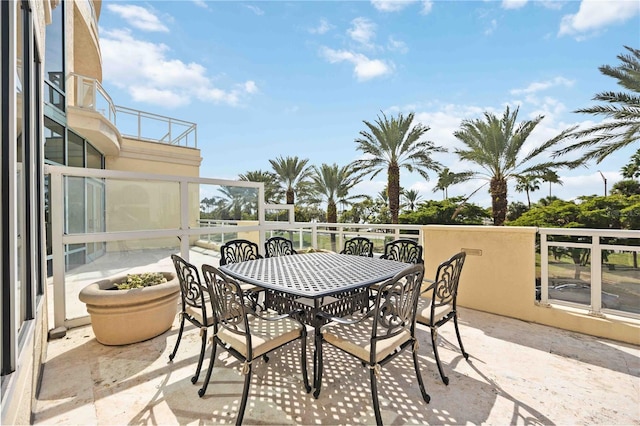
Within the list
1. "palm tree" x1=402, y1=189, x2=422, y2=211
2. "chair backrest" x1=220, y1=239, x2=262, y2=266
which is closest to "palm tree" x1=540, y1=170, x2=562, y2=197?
"chair backrest" x1=220, y1=239, x2=262, y2=266

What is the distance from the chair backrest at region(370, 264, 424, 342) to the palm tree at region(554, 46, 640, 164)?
915cm

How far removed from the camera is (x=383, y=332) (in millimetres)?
2092

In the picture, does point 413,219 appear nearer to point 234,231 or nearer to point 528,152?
point 528,152

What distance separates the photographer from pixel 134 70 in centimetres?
637

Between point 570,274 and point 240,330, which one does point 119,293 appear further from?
point 570,274

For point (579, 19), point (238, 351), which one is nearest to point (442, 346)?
point (238, 351)

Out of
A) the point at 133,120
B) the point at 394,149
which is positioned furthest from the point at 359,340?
the point at 133,120

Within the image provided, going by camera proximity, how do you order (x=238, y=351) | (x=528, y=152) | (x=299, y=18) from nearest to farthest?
(x=238, y=351)
(x=299, y=18)
(x=528, y=152)

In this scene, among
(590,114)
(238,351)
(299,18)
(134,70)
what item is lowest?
(238,351)

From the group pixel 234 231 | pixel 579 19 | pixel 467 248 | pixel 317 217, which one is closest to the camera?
pixel 467 248

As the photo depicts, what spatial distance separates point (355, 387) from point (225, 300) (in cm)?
116

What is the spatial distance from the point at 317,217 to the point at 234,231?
16.1 metres

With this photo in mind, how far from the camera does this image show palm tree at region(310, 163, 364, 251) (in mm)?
13867

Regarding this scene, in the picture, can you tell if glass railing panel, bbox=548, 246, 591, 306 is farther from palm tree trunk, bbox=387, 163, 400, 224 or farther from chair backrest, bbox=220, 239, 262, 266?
palm tree trunk, bbox=387, 163, 400, 224
